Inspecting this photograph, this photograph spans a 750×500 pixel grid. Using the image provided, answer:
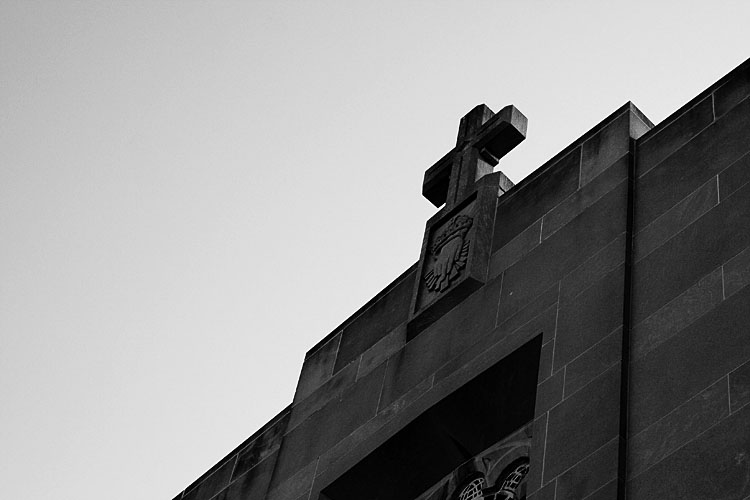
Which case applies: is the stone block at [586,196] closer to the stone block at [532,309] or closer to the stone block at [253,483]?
the stone block at [532,309]

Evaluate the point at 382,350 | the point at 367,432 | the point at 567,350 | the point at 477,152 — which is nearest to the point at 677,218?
the point at 567,350

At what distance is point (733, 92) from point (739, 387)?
130 inches

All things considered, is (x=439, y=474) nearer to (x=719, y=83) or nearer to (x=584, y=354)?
(x=584, y=354)

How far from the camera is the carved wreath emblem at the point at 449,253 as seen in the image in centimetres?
1214

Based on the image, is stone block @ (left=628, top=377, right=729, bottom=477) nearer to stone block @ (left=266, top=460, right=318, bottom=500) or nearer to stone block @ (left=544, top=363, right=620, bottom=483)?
stone block @ (left=544, top=363, right=620, bottom=483)

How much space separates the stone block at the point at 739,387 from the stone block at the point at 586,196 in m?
3.05

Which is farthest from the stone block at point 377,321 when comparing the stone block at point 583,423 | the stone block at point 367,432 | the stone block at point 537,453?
the stone block at point 583,423

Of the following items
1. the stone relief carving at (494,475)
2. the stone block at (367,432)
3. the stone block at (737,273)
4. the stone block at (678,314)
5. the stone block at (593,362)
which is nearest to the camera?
the stone block at (737,273)

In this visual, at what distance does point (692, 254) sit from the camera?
9680 mm

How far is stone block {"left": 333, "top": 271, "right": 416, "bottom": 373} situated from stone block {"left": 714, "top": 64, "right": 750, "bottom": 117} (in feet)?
10.2

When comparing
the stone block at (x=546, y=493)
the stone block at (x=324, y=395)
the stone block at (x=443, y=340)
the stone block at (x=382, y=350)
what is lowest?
the stone block at (x=546, y=493)

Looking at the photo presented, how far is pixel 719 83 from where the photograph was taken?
11234mm

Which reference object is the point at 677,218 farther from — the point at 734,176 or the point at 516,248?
the point at 516,248

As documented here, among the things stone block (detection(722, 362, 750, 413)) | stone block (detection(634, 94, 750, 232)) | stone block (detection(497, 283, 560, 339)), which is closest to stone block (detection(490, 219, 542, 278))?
stone block (detection(497, 283, 560, 339))
